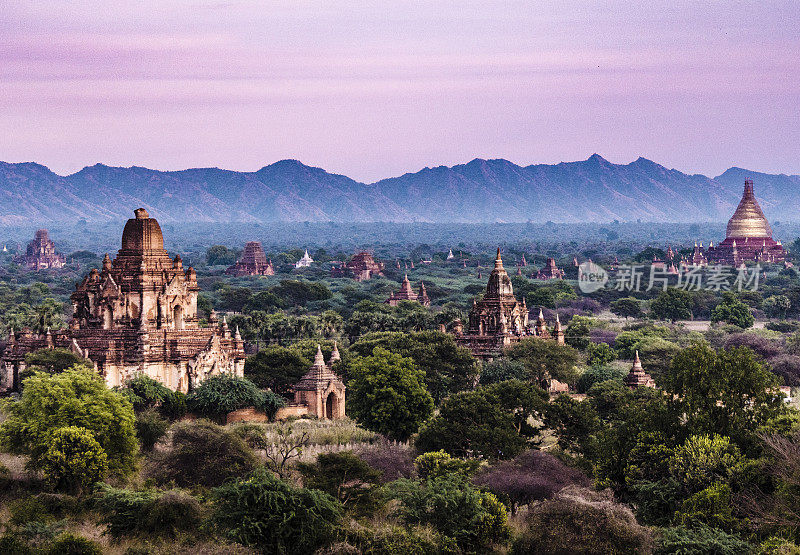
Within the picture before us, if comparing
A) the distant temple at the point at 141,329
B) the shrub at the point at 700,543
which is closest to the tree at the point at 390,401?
the distant temple at the point at 141,329

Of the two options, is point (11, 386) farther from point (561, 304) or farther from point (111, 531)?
point (561, 304)

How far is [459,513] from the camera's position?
32.2m

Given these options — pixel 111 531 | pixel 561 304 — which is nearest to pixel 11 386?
pixel 111 531

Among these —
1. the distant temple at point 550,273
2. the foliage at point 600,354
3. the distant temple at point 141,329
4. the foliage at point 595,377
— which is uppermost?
the distant temple at point 141,329

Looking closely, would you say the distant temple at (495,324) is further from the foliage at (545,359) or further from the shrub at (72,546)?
the shrub at (72,546)

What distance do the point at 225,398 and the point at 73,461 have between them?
525 inches

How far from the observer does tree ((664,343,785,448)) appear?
3541 centimetres

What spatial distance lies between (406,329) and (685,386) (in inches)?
1751

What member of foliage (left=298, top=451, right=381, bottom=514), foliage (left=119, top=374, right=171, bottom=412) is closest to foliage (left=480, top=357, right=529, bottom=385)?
foliage (left=119, top=374, right=171, bottom=412)

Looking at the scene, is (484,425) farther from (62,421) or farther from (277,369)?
(277,369)

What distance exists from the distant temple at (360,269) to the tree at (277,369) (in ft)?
422

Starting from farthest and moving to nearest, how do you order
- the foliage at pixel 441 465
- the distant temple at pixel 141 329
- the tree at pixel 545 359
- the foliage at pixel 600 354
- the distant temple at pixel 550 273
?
the distant temple at pixel 550 273
the foliage at pixel 600 354
the tree at pixel 545 359
the distant temple at pixel 141 329
the foliage at pixel 441 465

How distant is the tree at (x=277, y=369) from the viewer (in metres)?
56.6

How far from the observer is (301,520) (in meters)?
29.6
